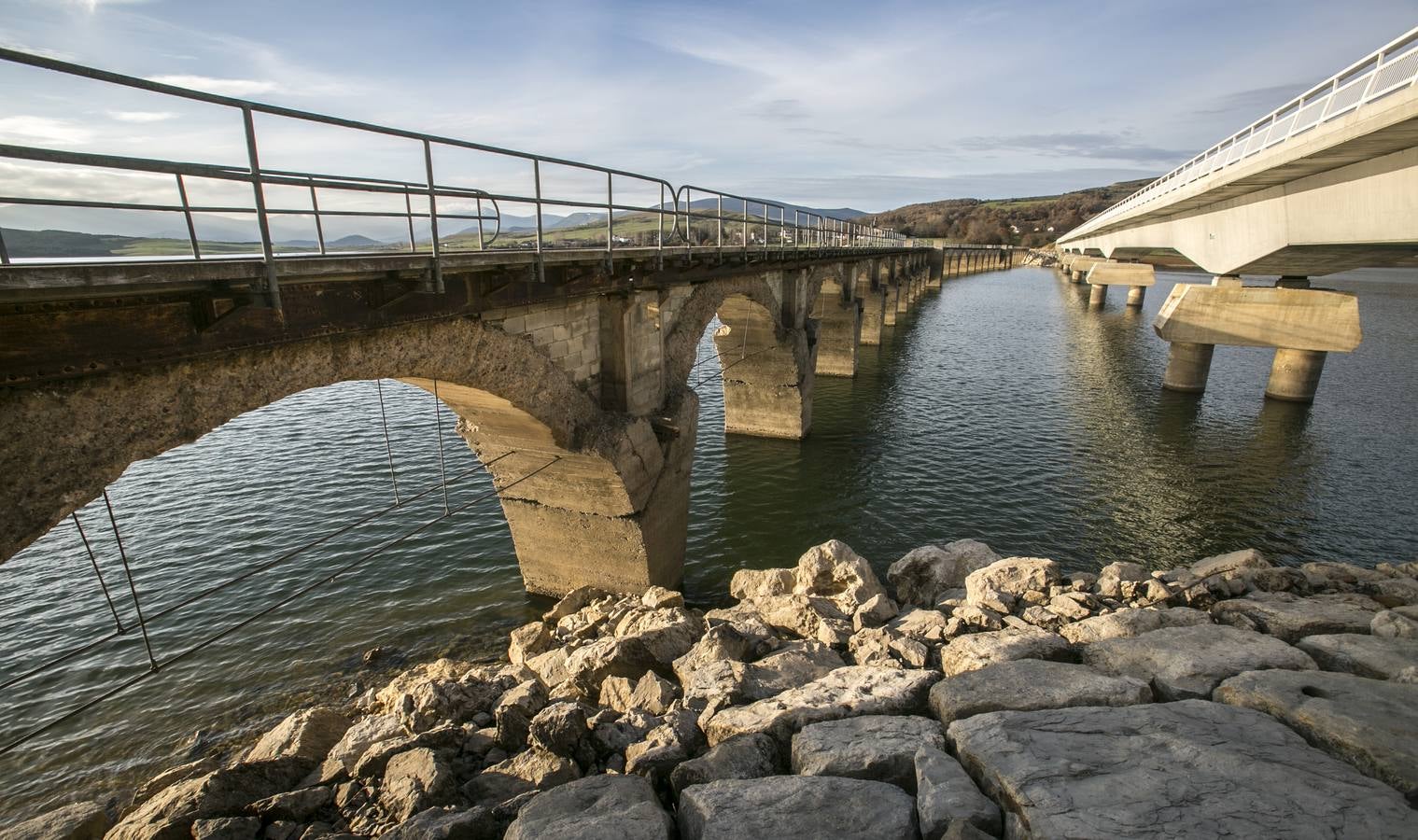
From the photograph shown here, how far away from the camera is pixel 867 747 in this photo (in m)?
5.67

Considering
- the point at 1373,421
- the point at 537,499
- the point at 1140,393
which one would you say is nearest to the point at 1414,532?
the point at 1373,421

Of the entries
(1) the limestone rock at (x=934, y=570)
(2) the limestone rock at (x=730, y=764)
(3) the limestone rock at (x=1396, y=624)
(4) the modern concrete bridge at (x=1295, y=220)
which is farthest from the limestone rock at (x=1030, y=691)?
(4) the modern concrete bridge at (x=1295, y=220)

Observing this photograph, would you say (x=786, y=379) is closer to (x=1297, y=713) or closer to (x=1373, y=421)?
(x=1297, y=713)

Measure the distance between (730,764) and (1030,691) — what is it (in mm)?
3053

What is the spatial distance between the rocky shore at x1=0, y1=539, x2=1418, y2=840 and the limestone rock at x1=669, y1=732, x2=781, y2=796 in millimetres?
23

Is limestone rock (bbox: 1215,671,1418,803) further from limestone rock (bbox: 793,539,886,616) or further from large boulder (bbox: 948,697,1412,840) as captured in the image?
limestone rock (bbox: 793,539,886,616)

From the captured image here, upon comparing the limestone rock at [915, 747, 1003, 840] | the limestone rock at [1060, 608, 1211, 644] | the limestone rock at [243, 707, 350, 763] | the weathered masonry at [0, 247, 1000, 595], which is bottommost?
the limestone rock at [243, 707, 350, 763]

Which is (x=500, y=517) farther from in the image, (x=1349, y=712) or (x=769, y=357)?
(x=1349, y=712)

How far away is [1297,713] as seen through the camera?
5.49 meters

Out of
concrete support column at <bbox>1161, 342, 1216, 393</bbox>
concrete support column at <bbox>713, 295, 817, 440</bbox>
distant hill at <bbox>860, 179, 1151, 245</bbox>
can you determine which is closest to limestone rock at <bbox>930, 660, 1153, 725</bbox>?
concrete support column at <bbox>713, 295, 817, 440</bbox>

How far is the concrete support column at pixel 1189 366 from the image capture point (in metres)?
26.4

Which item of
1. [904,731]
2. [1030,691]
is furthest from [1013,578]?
[904,731]

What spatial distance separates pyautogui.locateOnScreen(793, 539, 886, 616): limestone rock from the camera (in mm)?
10836

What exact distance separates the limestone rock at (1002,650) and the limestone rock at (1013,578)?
1969mm
